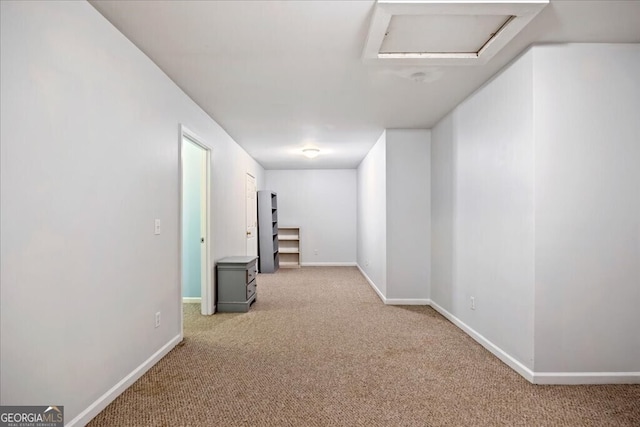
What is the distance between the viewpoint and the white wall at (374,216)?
528cm

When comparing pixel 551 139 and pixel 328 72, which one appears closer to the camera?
pixel 551 139

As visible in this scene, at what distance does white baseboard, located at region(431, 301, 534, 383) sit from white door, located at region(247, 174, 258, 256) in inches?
153

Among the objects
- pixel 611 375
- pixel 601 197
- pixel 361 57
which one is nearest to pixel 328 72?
pixel 361 57

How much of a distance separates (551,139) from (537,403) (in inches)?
70.1

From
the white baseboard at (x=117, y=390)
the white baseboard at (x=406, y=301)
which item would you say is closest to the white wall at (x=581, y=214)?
the white baseboard at (x=406, y=301)

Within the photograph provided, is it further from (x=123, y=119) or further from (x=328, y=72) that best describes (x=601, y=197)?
(x=123, y=119)

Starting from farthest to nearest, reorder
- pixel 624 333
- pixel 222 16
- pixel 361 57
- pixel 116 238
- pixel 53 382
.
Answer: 1. pixel 361 57
2. pixel 624 333
3. pixel 116 238
4. pixel 222 16
5. pixel 53 382

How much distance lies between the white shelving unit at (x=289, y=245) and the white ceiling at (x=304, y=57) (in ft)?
14.6

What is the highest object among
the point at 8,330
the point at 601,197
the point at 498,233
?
the point at 601,197

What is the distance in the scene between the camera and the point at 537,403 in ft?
7.63

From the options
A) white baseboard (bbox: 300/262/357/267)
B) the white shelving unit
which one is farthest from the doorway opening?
white baseboard (bbox: 300/262/357/267)

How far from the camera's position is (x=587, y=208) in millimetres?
2619

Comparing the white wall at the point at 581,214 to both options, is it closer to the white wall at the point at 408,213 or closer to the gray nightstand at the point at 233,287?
the white wall at the point at 408,213

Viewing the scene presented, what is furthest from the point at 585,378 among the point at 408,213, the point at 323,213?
the point at 323,213
